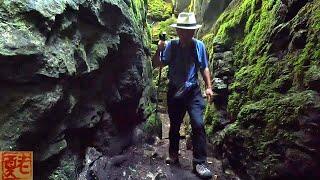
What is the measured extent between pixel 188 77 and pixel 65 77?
293 centimetres

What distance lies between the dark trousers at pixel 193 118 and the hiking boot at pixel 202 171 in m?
0.10

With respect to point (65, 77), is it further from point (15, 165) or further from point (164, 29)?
point (164, 29)

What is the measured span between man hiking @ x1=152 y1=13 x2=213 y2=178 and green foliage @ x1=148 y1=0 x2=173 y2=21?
13.5 meters

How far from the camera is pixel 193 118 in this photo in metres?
7.26

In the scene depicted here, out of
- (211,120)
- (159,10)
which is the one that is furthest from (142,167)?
(159,10)

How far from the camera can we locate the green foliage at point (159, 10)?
68.4 feet

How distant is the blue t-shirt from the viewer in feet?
24.3

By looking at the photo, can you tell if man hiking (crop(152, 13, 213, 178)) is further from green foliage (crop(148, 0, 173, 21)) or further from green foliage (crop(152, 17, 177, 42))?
green foliage (crop(148, 0, 173, 21))

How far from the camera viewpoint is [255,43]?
9.00 m

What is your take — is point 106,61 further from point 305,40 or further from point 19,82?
point 305,40

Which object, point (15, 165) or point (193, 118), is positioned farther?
point (193, 118)

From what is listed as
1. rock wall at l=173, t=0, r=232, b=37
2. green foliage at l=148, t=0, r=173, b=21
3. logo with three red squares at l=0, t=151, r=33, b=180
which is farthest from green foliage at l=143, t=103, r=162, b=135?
green foliage at l=148, t=0, r=173, b=21

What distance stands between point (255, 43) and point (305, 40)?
2428mm

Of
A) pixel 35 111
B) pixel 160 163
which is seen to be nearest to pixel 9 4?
pixel 35 111
